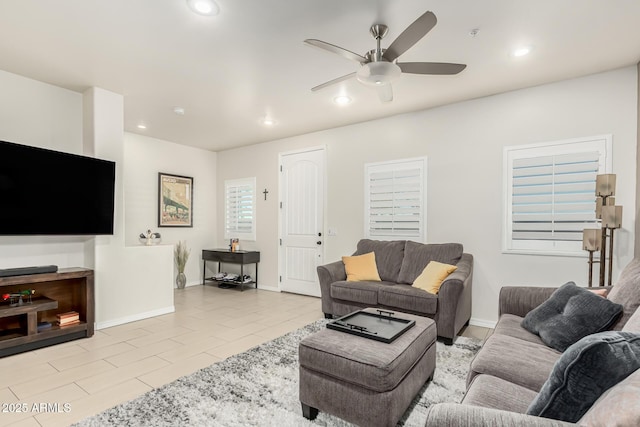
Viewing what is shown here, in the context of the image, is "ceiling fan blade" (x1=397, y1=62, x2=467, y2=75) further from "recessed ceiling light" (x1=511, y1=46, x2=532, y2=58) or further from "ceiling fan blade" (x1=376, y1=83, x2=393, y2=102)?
"recessed ceiling light" (x1=511, y1=46, x2=532, y2=58)

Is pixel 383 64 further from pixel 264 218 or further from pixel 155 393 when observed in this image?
pixel 264 218

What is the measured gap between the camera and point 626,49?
2836 millimetres

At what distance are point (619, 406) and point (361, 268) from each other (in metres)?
3.40

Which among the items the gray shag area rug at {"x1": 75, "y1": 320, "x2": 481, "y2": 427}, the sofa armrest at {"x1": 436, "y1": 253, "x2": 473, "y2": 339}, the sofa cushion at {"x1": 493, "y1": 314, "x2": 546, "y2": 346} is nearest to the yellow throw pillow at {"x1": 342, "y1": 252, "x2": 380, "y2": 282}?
the sofa armrest at {"x1": 436, "y1": 253, "x2": 473, "y2": 339}

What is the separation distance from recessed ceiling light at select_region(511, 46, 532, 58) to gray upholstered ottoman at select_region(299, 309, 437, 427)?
8.20 ft

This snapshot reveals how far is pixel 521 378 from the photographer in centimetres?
159

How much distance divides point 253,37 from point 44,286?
3263mm

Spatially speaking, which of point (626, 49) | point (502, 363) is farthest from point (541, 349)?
point (626, 49)

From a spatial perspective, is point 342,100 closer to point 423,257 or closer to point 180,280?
point 423,257

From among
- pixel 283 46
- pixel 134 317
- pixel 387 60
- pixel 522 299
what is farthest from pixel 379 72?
pixel 134 317

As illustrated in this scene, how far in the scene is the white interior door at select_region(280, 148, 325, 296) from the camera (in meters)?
5.32

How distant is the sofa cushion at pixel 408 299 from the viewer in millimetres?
3293

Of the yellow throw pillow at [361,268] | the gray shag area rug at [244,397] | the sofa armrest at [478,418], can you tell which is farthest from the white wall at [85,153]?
the sofa armrest at [478,418]

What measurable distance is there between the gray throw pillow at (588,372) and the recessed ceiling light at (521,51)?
103 inches
